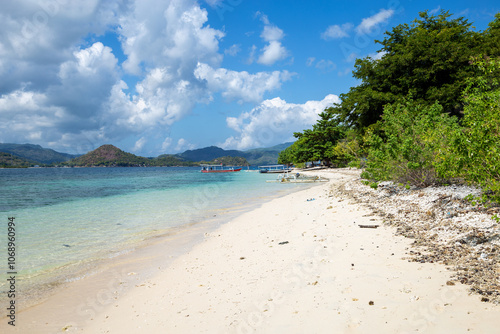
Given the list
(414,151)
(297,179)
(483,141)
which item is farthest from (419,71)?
(297,179)

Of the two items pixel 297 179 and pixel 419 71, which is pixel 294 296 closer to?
pixel 419 71

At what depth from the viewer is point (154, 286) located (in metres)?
5.75

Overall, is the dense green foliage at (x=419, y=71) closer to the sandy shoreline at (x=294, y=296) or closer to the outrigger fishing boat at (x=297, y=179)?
the outrigger fishing boat at (x=297, y=179)

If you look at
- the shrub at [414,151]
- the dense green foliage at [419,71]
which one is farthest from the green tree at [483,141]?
the dense green foliage at [419,71]

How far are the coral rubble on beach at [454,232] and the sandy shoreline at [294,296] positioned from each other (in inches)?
11.0

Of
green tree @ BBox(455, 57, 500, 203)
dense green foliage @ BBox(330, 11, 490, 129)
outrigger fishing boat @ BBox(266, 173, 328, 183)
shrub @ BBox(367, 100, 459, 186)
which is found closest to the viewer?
green tree @ BBox(455, 57, 500, 203)

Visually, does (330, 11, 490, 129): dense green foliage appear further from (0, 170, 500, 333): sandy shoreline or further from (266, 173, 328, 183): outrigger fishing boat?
(0, 170, 500, 333): sandy shoreline

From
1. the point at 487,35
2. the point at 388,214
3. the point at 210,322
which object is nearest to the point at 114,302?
the point at 210,322

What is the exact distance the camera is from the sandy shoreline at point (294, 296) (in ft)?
11.4

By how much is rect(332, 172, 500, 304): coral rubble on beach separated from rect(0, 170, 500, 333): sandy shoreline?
0.92 feet

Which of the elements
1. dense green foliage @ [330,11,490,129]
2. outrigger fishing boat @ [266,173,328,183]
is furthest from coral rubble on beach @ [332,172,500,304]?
outrigger fishing boat @ [266,173,328,183]

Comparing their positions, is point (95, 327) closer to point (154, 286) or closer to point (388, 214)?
point (154, 286)

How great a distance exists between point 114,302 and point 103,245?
532 centimetres

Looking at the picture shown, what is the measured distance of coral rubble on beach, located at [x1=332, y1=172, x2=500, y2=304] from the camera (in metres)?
4.16
